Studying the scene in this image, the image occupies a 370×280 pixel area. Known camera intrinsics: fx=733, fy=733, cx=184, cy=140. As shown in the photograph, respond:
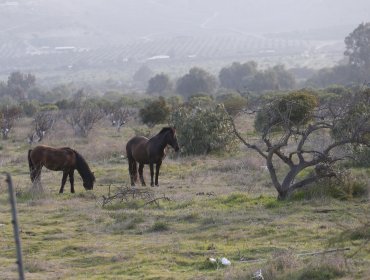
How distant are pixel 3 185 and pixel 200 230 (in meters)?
9.06

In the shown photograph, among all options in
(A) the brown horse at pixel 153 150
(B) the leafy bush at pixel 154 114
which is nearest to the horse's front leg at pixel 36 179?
(A) the brown horse at pixel 153 150

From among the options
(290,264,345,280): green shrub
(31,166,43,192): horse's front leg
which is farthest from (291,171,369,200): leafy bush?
(31,166,43,192): horse's front leg

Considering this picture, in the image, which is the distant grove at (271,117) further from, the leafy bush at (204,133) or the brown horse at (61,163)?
the brown horse at (61,163)

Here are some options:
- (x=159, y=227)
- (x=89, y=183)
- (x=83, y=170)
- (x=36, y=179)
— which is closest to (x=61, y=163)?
(x=83, y=170)

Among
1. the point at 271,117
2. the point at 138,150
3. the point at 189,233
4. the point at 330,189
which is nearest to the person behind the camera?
the point at 189,233

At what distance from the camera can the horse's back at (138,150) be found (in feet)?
73.1

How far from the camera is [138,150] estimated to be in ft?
73.6

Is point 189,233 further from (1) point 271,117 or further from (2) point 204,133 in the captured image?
(2) point 204,133

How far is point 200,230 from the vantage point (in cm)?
1392

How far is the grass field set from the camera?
10.3 meters

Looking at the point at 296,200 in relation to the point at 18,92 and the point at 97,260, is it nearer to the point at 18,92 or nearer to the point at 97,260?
the point at 97,260

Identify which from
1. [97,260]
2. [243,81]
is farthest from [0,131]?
[243,81]

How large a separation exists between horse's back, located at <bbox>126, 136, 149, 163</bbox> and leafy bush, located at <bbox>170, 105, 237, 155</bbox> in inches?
279

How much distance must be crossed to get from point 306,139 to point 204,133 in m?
4.69
